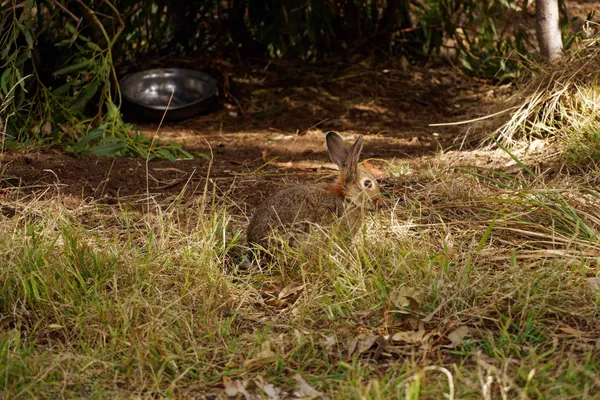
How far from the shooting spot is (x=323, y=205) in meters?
4.77

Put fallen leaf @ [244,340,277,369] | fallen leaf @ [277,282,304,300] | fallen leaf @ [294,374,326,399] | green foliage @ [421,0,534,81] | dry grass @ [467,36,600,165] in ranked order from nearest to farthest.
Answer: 1. fallen leaf @ [294,374,326,399]
2. fallen leaf @ [244,340,277,369]
3. fallen leaf @ [277,282,304,300]
4. dry grass @ [467,36,600,165]
5. green foliage @ [421,0,534,81]

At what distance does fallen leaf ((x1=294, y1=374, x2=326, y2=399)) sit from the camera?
3281 millimetres

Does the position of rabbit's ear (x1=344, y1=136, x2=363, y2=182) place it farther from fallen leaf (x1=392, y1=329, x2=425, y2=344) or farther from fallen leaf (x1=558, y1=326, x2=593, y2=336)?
fallen leaf (x1=558, y1=326, x2=593, y2=336)

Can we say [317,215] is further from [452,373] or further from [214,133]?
[214,133]

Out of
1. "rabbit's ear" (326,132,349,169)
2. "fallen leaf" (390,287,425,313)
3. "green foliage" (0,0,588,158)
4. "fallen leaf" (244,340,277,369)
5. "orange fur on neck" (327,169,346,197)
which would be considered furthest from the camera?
"green foliage" (0,0,588,158)

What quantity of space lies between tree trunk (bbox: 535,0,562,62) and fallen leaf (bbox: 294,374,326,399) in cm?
439

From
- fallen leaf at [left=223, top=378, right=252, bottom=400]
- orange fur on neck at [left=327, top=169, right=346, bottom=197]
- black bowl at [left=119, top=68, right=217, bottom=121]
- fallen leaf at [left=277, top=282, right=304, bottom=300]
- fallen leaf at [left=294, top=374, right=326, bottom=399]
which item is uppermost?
fallen leaf at [left=294, top=374, right=326, bottom=399]

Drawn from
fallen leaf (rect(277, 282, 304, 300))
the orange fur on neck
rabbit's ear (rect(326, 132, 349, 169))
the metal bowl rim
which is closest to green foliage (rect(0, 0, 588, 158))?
the metal bowl rim

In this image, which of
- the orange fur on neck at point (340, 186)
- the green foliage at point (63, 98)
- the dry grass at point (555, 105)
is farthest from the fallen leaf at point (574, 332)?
the green foliage at point (63, 98)

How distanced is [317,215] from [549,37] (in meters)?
3.24

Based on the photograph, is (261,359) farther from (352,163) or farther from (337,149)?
(337,149)

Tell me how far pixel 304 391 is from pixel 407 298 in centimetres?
73

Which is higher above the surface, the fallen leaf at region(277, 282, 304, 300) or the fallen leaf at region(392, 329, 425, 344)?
the fallen leaf at region(392, 329, 425, 344)

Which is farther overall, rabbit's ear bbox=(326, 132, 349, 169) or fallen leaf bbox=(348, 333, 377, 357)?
rabbit's ear bbox=(326, 132, 349, 169)
